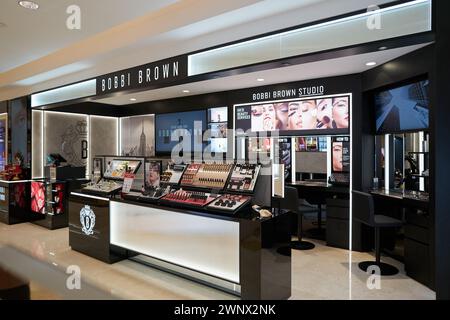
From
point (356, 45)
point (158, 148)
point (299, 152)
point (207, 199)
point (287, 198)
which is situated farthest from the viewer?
point (158, 148)

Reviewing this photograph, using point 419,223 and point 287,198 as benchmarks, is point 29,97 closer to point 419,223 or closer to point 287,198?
point 287,198

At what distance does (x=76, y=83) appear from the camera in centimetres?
524

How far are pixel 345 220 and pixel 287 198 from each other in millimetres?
1073

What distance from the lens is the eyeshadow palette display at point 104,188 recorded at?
14.3 ft

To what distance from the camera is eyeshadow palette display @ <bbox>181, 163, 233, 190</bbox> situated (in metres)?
3.54

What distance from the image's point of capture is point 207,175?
367 cm

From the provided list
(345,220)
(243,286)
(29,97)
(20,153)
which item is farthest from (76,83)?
(345,220)

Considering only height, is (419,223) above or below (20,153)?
below

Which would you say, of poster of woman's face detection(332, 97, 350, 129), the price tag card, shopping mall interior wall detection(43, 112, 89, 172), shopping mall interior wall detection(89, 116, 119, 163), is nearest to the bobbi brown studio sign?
poster of woman's face detection(332, 97, 350, 129)

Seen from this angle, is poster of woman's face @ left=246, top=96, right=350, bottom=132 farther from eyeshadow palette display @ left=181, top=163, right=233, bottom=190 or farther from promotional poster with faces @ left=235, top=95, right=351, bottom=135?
eyeshadow palette display @ left=181, top=163, right=233, bottom=190

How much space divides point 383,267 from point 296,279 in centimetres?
130

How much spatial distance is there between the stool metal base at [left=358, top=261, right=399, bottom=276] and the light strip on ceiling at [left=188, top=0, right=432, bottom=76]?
2942 mm

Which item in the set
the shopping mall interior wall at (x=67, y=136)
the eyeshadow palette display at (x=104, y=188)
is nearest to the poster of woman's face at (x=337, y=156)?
the eyeshadow palette display at (x=104, y=188)

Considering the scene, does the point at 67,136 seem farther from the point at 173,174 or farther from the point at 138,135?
the point at 173,174
